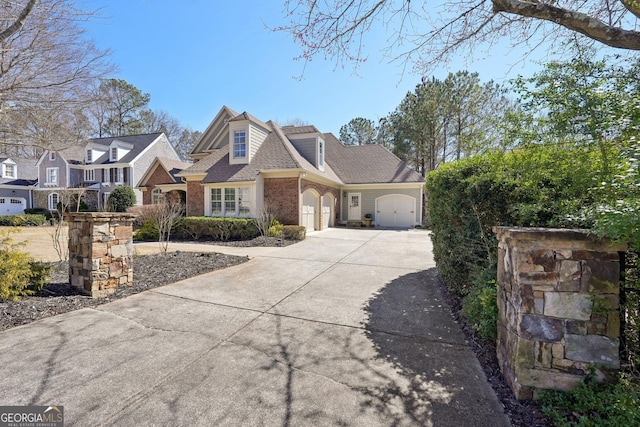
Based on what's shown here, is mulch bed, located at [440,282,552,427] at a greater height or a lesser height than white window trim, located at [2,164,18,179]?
lesser

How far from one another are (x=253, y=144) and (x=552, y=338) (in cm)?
1374

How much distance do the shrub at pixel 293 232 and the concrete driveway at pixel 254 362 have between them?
21.7 feet

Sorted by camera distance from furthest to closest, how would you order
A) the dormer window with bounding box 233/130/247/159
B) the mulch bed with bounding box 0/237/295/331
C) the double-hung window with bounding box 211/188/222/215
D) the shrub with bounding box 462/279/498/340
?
the dormer window with bounding box 233/130/247/159 → the double-hung window with bounding box 211/188/222/215 → the mulch bed with bounding box 0/237/295/331 → the shrub with bounding box 462/279/498/340

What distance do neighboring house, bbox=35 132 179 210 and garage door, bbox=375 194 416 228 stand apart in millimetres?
21105

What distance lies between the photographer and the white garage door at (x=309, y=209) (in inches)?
536

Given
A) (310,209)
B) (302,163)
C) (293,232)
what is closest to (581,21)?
(293,232)

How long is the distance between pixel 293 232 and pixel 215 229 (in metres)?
3.52

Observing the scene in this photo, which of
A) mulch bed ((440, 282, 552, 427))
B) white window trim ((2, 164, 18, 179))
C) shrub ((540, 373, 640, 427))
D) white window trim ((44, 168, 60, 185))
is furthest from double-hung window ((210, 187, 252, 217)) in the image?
white window trim ((2, 164, 18, 179))

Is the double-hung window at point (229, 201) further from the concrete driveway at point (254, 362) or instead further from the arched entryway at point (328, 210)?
the concrete driveway at point (254, 362)

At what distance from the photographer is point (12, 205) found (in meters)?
26.0

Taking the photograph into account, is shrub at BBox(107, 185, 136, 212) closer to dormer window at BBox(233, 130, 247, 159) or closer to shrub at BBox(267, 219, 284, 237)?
dormer window at BBox(233, 130, 247, 159)

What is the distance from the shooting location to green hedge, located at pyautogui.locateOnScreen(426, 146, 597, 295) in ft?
8.66

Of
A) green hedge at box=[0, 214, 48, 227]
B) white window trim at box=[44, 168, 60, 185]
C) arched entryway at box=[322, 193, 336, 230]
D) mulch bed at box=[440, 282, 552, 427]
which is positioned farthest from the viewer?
white window trim at box=[44, 168, 60, 185]

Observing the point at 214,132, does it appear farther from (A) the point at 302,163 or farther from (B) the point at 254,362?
(B) the point at 254,362
